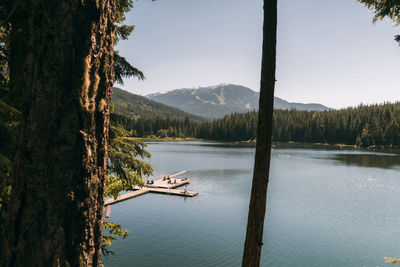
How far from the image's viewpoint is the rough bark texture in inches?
164

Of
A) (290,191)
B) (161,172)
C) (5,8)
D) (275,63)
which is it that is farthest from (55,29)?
(161,172)

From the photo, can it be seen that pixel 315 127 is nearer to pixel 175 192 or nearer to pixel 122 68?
pixel 175 192

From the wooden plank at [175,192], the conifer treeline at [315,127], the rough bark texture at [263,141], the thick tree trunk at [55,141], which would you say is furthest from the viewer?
the conifer treeline at [315,127]

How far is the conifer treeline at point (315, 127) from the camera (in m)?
97.5

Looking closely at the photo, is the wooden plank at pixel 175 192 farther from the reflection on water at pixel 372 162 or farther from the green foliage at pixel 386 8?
the reflection on water at pixel 372 162

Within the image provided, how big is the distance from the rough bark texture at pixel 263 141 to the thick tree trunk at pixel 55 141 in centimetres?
306

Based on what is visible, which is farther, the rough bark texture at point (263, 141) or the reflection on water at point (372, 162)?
the reflection on water at point (372, 162)

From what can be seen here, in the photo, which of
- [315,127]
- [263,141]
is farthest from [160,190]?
[315,127]

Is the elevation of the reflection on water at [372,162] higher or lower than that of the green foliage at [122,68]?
lower

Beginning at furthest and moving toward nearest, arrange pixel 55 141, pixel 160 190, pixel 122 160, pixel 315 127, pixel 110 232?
pixel 315 127 < pixel 160 190 < pixel 110 232 < pixel 122 160 < pixel 55 141

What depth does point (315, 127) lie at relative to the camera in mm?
119312

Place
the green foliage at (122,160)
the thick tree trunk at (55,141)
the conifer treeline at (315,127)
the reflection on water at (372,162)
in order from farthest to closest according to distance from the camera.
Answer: the conifer treeline at (315,127), the reflection on water at (372,162), the green foliage at (122,160), the thick tree trunk at (55,141)

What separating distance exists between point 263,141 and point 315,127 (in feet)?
415

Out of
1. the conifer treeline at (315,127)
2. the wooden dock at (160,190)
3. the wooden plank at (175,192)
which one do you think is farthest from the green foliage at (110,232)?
the conifer treeline at (315,127)
